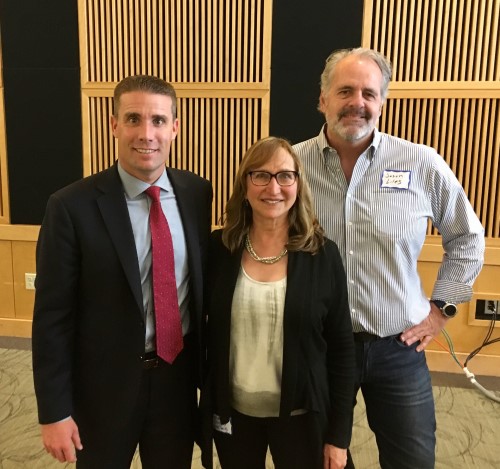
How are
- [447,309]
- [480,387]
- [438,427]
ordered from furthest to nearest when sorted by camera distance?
[480,387] < [438,427] < [447,309]

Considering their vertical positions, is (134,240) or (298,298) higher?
(134,240)

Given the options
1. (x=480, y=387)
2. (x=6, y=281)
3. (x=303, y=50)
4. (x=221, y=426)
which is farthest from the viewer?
(x=6, y=281)

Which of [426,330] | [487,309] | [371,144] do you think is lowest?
[487,309]

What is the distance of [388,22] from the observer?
10.3 ft

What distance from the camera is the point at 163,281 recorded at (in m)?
1.47

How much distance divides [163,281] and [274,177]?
0.48 m

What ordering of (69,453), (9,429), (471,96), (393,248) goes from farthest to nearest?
(471,96)
(9,429)
(393,248)
(69,453)

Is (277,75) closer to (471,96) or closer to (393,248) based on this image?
(471,96)

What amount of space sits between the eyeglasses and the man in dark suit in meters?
0.30

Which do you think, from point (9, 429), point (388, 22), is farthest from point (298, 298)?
point (388, 22)

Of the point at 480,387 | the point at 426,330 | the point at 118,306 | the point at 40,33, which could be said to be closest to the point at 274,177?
the point at 118,306

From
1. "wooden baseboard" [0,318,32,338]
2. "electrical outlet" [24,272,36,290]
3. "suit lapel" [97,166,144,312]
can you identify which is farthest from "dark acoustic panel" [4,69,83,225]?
"suit lapel" [97,166,144,312]

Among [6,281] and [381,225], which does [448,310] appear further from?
[6,281]

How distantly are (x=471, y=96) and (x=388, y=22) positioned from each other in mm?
745
